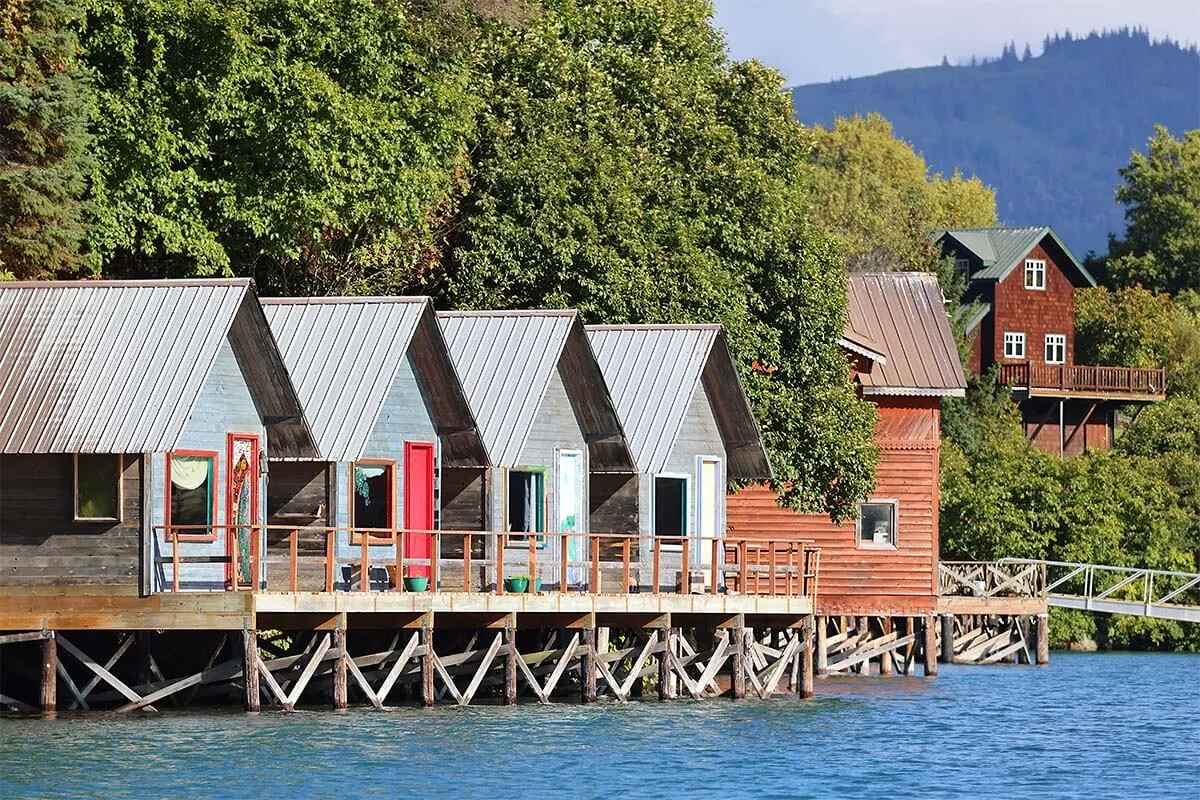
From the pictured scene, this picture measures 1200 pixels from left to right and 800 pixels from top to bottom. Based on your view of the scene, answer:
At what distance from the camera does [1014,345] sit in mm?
102062

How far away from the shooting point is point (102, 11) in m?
45.7

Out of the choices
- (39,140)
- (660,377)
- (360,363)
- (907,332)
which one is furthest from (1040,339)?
(39,140)

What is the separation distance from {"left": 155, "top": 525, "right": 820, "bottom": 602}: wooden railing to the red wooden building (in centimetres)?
4727

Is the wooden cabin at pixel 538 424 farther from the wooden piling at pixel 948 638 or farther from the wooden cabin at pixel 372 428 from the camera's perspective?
the wooden piling at pixel 948 638

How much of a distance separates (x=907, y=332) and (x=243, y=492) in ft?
92.2

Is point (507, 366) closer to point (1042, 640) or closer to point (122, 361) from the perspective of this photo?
point (122, 361)

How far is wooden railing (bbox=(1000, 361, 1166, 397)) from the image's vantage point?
94625mm

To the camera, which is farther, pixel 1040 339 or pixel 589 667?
pixel 1040 339

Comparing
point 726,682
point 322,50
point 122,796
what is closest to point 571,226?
point 322,50

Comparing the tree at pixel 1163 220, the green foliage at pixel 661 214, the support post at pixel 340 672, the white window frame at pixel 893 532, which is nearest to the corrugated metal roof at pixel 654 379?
the green foliage at pixel 661 214

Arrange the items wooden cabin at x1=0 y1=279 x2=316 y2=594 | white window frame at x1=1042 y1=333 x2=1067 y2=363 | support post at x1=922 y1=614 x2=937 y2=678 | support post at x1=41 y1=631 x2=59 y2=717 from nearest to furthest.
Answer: support post at x1=41 y1=631 x2=59 y2=717, wooden cabin at x1=0 y1=279 x2=316 y2=594, support post at x1=922 y1=614 x2=937 y2=678, white window frame at x1=1042 y1=333 x2=1067 y2=363

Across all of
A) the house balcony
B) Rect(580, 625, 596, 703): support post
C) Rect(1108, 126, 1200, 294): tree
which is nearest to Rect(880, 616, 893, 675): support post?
Rect(580, 625, 596, 703): support post

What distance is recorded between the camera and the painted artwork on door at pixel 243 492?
1524 inches

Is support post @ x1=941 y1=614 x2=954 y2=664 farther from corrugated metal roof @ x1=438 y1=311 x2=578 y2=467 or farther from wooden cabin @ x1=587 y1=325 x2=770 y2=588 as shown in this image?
corrugated metal roof @ x1=438 y1=311 x2=578 y2=467
